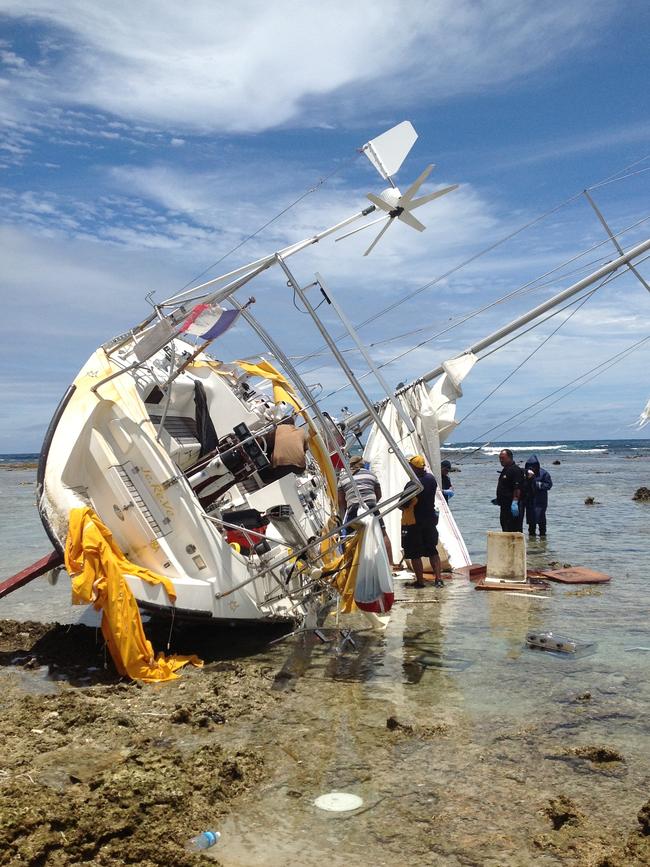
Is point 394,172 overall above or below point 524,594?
above

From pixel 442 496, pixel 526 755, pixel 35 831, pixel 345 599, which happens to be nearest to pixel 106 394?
pixel 345 599

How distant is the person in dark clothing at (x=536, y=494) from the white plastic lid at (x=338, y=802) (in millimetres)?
12363

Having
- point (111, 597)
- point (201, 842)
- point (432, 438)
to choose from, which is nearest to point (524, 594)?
point (432, 438)

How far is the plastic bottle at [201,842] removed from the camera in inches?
156

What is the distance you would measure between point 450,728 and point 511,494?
9.05 m

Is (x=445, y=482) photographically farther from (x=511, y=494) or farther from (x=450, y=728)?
(x=450, y=728)

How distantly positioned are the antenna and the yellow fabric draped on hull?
13.6 feet

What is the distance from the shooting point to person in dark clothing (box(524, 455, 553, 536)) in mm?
16250

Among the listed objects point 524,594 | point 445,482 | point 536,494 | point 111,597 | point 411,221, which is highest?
point 411,221

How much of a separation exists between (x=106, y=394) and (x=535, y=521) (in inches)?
459

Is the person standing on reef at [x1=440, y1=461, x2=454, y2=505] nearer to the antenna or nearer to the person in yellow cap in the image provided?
the person in yellow cap

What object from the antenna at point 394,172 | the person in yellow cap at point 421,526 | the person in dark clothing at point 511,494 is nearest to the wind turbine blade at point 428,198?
the antenna at point 394,172

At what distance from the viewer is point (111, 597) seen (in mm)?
6902

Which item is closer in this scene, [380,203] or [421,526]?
[380,203]
